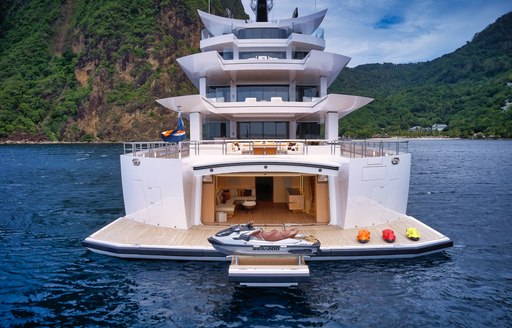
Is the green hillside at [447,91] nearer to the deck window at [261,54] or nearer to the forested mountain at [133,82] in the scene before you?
the forested mountain at [133,82]

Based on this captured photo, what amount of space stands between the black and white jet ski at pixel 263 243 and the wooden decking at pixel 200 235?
1.19 m

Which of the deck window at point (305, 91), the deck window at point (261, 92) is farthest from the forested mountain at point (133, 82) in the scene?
the deck window at point (261, 92)

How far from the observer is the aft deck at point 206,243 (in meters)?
11.5

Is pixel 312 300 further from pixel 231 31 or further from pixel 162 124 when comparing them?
pixel 162 124

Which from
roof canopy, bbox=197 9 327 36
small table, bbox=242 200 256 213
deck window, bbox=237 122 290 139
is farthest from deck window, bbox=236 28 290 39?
small table, bbox=242 200 256 213

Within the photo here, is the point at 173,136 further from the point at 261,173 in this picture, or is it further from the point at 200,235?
the point at 200,235

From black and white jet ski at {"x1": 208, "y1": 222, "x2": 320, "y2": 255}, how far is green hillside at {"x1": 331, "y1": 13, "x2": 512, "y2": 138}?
92704mm

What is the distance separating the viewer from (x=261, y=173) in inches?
560

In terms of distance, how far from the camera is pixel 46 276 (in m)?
12.0

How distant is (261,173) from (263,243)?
434 centimetres

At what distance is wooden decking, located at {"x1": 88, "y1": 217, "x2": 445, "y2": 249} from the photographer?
39.4 feet

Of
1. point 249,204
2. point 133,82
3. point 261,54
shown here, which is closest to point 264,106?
point 261,54

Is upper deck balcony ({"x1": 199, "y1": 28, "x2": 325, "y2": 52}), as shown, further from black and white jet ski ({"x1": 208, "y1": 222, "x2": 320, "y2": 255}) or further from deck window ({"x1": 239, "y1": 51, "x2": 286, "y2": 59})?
black and white jet ski ({"x1": 208, "y1": 222, "x2": 320, "y2": 255})

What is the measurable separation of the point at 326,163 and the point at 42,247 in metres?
11.3
